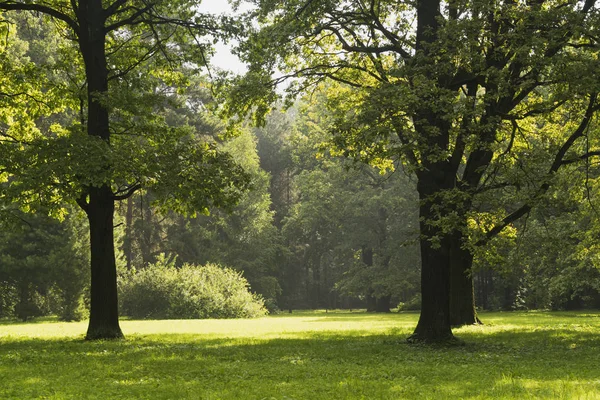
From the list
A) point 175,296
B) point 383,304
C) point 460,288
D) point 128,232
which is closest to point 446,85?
point 460,288

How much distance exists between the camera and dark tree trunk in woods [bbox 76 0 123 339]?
18250 millimetres

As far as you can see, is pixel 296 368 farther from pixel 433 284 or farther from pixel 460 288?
pixel 460 288

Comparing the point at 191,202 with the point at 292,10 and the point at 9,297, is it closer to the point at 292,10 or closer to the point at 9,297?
the point at 292,10

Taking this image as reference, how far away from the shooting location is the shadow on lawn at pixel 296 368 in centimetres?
940

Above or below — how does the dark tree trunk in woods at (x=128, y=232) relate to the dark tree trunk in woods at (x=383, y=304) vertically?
above

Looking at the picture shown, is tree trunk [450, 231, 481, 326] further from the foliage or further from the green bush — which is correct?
the foliage

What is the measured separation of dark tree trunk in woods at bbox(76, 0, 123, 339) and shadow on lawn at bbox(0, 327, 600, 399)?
956mm

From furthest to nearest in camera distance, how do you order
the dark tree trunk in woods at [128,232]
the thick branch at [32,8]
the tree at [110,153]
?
the dark tree trunk in woods at [128,232]
the thick branch at [32,8]
the tree at [110,153]

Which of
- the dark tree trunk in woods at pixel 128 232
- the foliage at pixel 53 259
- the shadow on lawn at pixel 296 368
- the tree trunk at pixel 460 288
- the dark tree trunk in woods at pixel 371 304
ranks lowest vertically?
the dark tree trunk in woods at pixel 371 304

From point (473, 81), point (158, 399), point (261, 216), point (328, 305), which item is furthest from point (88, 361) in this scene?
point (328, 305)

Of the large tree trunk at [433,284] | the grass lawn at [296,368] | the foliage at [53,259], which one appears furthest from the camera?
the foliage at [53,259]

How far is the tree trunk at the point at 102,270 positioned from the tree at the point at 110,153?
0.03 meters

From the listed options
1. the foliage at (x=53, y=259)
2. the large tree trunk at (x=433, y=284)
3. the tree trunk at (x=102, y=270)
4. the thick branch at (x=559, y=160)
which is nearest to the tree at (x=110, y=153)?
the tree trunk at (x=102, y=270)

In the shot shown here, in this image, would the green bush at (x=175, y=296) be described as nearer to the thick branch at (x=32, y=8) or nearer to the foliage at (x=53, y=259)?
the foliage at (x=53, y=259)
